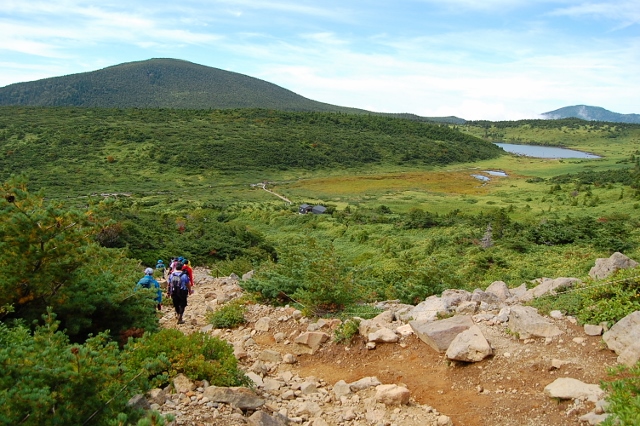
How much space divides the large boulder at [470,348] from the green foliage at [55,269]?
4580 millimetres

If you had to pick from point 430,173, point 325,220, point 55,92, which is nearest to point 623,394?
point 325,220

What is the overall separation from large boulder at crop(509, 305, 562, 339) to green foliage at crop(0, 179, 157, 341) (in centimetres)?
555

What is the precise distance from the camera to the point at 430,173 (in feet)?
235

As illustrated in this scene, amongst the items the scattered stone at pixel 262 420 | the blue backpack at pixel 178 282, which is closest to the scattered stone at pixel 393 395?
the scattered stone at pixel 262 420

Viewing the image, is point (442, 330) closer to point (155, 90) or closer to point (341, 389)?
point (341, 389)

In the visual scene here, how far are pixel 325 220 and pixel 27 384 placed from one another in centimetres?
2941

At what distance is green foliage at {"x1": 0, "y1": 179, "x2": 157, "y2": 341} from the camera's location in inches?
250

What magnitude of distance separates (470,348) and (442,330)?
1.98 feet

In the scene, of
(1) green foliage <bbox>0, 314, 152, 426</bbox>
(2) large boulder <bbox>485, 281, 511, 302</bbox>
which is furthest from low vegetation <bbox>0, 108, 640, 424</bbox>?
(2) large boulder <bbox>485, 281, 511, 302</bbox>

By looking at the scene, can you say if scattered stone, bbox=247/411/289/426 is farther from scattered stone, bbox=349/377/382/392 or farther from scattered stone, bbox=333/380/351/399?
scattered stone, bbox=349/377/382/392

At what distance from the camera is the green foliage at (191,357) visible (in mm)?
5945

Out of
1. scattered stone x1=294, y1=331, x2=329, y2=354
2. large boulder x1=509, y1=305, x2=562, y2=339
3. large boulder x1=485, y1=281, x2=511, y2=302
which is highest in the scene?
large boulder x1=509, y1=305, x2=562, y2=339

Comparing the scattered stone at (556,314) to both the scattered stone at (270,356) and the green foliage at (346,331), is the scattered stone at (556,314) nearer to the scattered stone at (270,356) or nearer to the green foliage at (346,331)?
the green foliage at (346,331)

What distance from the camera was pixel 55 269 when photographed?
21.8 feet
